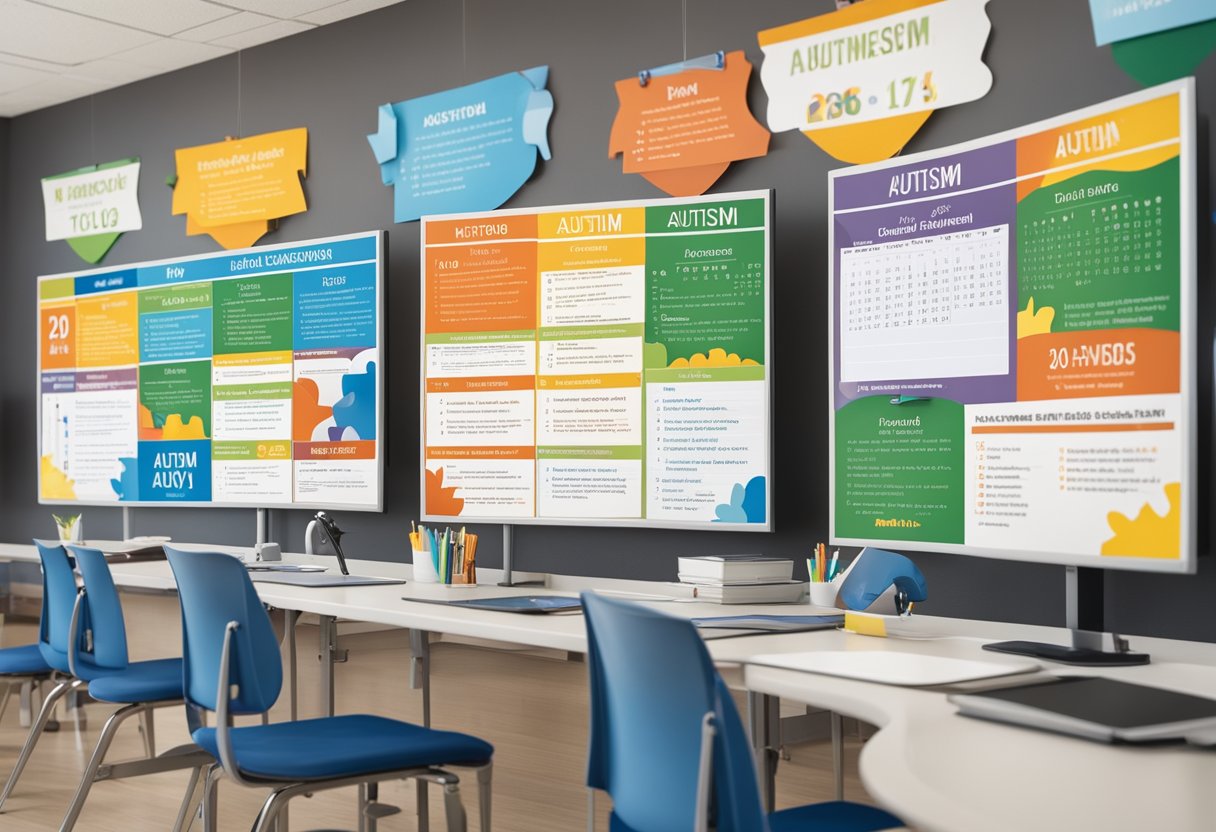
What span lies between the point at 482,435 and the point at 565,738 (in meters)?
0.94

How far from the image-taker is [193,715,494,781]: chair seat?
2277mm

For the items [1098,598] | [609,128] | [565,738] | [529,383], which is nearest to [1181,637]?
[1098,598]

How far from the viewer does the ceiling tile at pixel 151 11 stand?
4.44 metres

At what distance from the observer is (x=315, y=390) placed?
14.3ft

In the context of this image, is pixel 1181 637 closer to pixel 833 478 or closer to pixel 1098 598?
pixel 1098 598

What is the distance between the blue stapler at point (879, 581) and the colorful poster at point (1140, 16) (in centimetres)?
118

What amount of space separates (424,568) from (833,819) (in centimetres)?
191

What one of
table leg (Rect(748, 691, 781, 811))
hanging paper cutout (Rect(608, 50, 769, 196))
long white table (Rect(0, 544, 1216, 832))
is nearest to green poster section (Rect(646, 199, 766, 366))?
hanging paper cutout (Rect(608, 50, 769, 196))

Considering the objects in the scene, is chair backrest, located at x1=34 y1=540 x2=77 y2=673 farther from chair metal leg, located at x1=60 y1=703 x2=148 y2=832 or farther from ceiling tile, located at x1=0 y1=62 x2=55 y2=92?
ceiling tile, located at x1=0 y1=62 x2=55 y2=92

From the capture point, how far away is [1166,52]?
2527 mm

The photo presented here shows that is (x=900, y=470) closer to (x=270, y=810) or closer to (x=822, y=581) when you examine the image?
(x=822, y=581)

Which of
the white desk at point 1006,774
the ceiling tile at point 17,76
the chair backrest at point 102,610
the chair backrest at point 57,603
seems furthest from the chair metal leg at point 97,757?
the ceiling tile at point 17,76

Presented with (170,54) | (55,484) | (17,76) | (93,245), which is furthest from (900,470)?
(17,76)

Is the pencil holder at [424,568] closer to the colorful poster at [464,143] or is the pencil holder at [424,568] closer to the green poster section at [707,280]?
the green poster section at [707,280]
